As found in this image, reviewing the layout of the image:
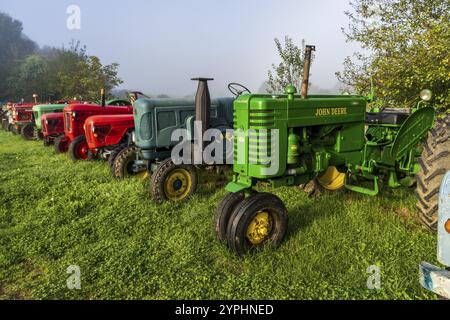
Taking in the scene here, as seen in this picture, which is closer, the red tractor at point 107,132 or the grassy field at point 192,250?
the grassy field at point 192,250

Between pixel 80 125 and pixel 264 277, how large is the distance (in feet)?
23.8

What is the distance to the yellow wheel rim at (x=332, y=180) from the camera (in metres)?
4.92

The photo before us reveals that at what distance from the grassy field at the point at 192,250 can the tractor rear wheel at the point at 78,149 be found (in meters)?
2.98

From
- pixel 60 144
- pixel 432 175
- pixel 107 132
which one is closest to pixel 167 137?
pixel 107 132

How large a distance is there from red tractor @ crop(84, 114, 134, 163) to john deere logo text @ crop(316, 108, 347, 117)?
4.49 meters

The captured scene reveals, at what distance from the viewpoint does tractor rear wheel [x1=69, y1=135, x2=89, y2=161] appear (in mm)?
8070

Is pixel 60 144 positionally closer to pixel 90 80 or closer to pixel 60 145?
pixel 60 145

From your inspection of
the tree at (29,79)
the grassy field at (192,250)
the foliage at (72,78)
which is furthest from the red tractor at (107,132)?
the tree at (29,79)

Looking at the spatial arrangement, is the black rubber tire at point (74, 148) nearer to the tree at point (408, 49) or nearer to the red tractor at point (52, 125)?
the red tractor at point (52, 125)

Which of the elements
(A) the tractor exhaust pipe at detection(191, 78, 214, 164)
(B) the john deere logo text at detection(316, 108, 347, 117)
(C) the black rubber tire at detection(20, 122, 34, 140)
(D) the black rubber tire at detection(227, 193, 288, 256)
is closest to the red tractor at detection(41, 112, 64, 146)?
(C) the black rubber tire at detection(20, 122, 34, 140)

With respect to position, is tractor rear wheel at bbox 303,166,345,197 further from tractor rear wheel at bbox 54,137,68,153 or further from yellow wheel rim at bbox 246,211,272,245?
tractor rear wheel at bbox 54,137,68,153
